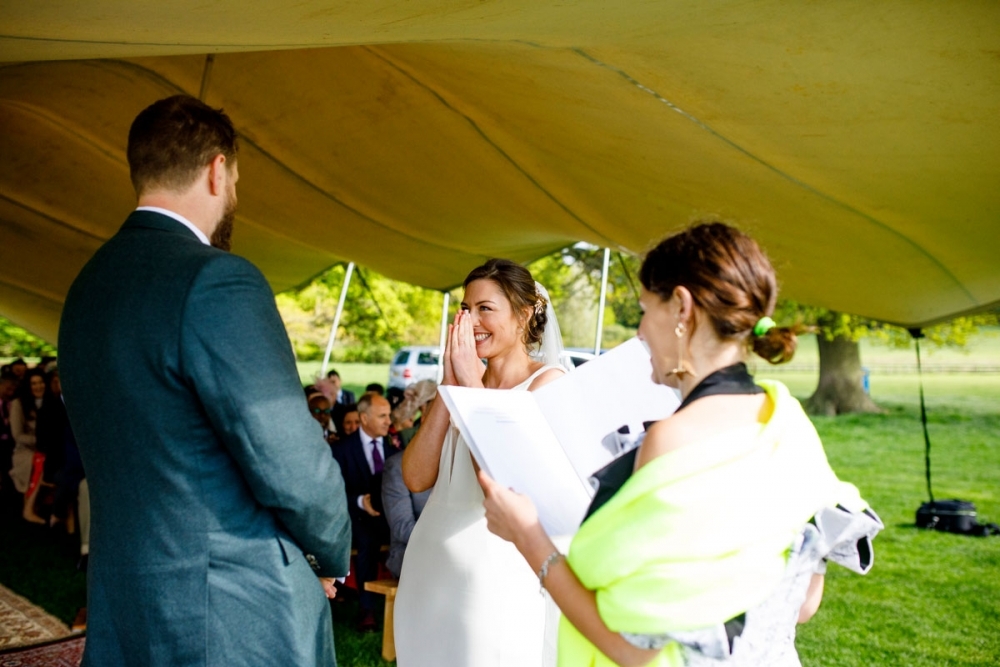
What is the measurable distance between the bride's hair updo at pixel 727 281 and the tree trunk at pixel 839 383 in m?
23.9

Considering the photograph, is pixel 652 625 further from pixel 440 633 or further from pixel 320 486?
pixel 440 633

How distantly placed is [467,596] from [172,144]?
5.74 feet

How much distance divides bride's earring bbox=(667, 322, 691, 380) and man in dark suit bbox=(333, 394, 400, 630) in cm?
472


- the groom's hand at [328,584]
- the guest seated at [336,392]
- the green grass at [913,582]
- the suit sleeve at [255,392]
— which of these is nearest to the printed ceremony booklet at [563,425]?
→ the suit sleeve at [255,392]

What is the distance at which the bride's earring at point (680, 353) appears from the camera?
65.1 inches

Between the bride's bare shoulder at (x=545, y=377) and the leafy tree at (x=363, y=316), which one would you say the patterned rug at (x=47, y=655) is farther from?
the leafy tree at (x=363, y=316)

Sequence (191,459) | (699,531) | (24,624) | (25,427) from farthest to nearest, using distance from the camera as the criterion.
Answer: (25,427), (24,624), (191,459), (699,531)

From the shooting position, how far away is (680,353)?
1.67 metres

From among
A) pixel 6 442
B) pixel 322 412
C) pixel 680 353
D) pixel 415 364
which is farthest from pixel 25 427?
pixel 415 364

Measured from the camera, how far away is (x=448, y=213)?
7.28 m

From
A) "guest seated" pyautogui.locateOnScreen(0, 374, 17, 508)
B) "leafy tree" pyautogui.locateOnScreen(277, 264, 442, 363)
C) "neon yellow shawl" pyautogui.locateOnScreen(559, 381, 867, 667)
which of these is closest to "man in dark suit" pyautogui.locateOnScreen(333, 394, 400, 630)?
"neon yellow shawl" pyautogui.locateOnScreen(559, 381, 867, 667)

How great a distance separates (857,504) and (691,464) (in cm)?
50

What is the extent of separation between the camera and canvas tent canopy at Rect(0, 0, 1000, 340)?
9.05 feet

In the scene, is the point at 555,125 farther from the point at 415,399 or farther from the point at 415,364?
the point at 415,364
